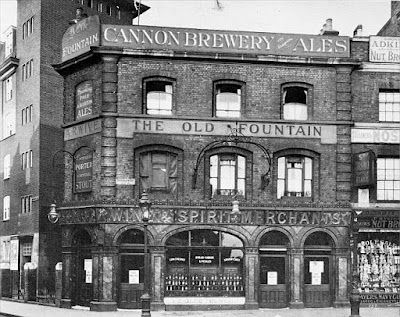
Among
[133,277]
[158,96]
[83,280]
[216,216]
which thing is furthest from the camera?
[83,280]

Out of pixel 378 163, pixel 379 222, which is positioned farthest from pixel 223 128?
pixel 379 222

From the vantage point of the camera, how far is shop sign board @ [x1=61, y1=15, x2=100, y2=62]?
27062mm

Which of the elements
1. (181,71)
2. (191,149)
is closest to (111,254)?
(191,149)

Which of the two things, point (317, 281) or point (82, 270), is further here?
point (82, 270)

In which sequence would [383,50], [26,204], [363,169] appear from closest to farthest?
1. [363,169]
2. [383,50]
3. [26,204]

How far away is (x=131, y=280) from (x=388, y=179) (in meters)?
11.4

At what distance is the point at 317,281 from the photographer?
27109 millimetres

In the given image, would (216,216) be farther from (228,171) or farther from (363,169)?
(363,169)

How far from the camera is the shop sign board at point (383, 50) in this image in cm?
2783

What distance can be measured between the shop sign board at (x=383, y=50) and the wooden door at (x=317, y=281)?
339 inches

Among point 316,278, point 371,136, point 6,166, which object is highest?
point 371,136

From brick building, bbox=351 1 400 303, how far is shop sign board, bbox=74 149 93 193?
10.9 m

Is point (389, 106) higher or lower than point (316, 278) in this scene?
higher

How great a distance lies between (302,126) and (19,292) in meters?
20.2
